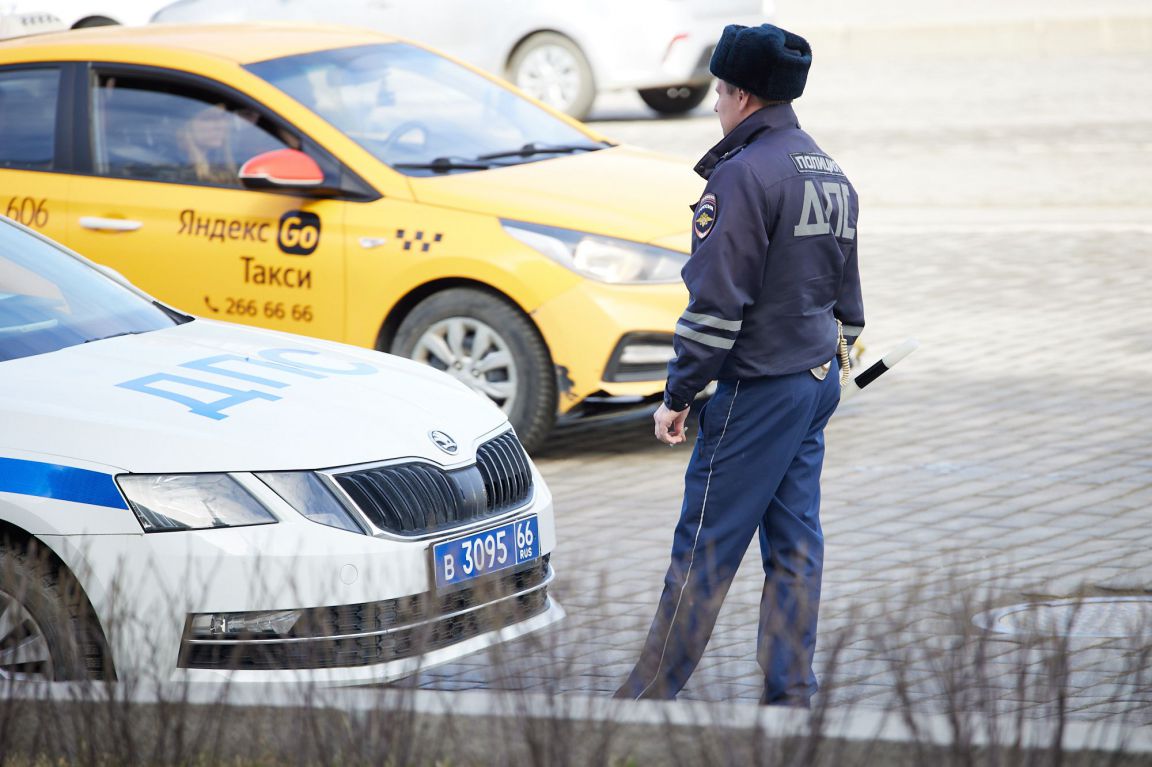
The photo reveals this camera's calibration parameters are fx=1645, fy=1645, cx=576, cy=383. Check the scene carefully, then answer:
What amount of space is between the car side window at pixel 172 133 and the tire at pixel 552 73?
33.3ft

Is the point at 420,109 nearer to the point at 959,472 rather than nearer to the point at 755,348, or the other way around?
the point at 959,472

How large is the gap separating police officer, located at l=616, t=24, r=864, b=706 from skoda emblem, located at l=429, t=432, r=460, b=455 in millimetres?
601

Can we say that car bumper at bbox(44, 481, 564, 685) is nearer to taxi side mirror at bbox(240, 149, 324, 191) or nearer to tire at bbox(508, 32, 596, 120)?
taxi side mirror at bbox(240, 149, 324, 191)

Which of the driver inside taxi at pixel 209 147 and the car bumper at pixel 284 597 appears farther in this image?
the driver inside taxi at pixel 209 147

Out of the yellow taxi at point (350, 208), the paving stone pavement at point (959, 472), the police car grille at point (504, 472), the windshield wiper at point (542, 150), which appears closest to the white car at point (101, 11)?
the paving stone pavement at point (959, 472)

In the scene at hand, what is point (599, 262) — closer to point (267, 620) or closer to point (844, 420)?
point (844, 420)

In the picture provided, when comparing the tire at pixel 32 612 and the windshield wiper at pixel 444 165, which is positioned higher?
the windshield wiper at pixel 444 165

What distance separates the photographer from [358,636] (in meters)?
4.01

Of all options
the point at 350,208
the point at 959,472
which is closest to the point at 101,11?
the point at 350,208

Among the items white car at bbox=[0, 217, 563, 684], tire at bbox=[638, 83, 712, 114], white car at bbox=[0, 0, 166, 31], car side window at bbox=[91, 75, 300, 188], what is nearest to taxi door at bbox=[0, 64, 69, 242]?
car side window at bbox=[91, 75, 300, 188]

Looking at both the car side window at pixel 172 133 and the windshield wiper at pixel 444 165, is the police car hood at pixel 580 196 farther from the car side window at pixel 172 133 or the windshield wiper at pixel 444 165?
the car side window at pixel 172 133

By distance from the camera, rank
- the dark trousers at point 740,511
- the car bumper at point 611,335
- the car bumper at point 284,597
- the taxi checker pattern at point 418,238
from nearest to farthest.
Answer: the car bumper at point 284,597
the dark trousers at point 740,511
the car bumper at point 611,335
the taxi checker pattern at point 418,238

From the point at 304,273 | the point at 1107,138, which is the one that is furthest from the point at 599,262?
the point at 1107,138

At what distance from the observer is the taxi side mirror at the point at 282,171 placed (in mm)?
6816
